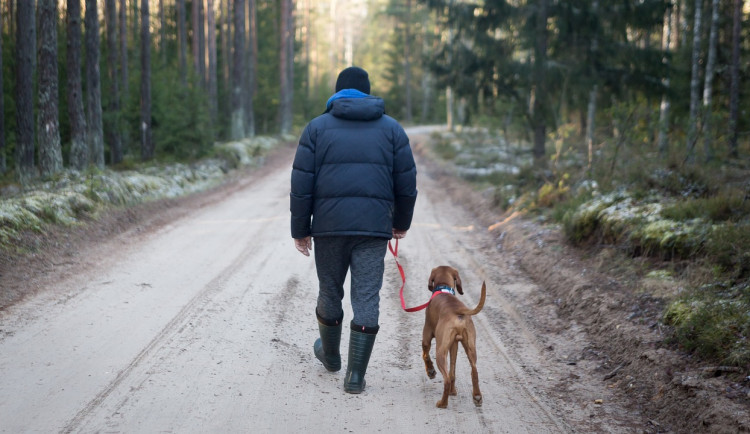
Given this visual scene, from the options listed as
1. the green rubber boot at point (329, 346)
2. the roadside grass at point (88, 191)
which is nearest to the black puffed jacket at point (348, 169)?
the green rubber boot at point (329, 346)

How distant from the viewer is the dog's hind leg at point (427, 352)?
466 centimetres

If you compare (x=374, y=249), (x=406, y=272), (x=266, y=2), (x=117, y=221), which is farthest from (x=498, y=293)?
(x=266, y=2)

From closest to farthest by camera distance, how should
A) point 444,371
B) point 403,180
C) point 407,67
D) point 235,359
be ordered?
point 444,371, point 403,180, point 235,359, point 407,67

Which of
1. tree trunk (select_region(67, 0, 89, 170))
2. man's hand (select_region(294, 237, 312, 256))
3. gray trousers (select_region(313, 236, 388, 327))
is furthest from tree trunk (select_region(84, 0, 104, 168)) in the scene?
gray trousers (select_region(313, 236, 388, 327))

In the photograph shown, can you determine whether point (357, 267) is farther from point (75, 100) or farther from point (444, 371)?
point (75, 100)

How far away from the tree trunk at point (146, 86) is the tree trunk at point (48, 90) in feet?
17.4

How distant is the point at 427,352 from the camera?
4730 millimetres

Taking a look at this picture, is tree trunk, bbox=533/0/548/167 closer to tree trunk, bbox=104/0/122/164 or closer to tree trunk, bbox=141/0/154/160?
tree trunk, bbox=141/0/154/160

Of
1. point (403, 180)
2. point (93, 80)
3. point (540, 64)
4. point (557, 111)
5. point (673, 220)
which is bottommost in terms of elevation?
point (673, 220)

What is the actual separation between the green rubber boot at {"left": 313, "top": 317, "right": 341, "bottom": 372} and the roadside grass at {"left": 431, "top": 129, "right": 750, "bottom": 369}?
2.71 metres

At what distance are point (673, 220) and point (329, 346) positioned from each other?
4.76 meters

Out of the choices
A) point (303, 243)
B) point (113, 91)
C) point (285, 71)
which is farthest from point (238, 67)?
point (303, 243)

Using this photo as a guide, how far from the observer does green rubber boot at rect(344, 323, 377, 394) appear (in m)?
4.43

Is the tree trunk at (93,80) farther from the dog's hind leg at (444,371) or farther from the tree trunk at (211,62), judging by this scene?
the dog's hind leg at (444,371)
